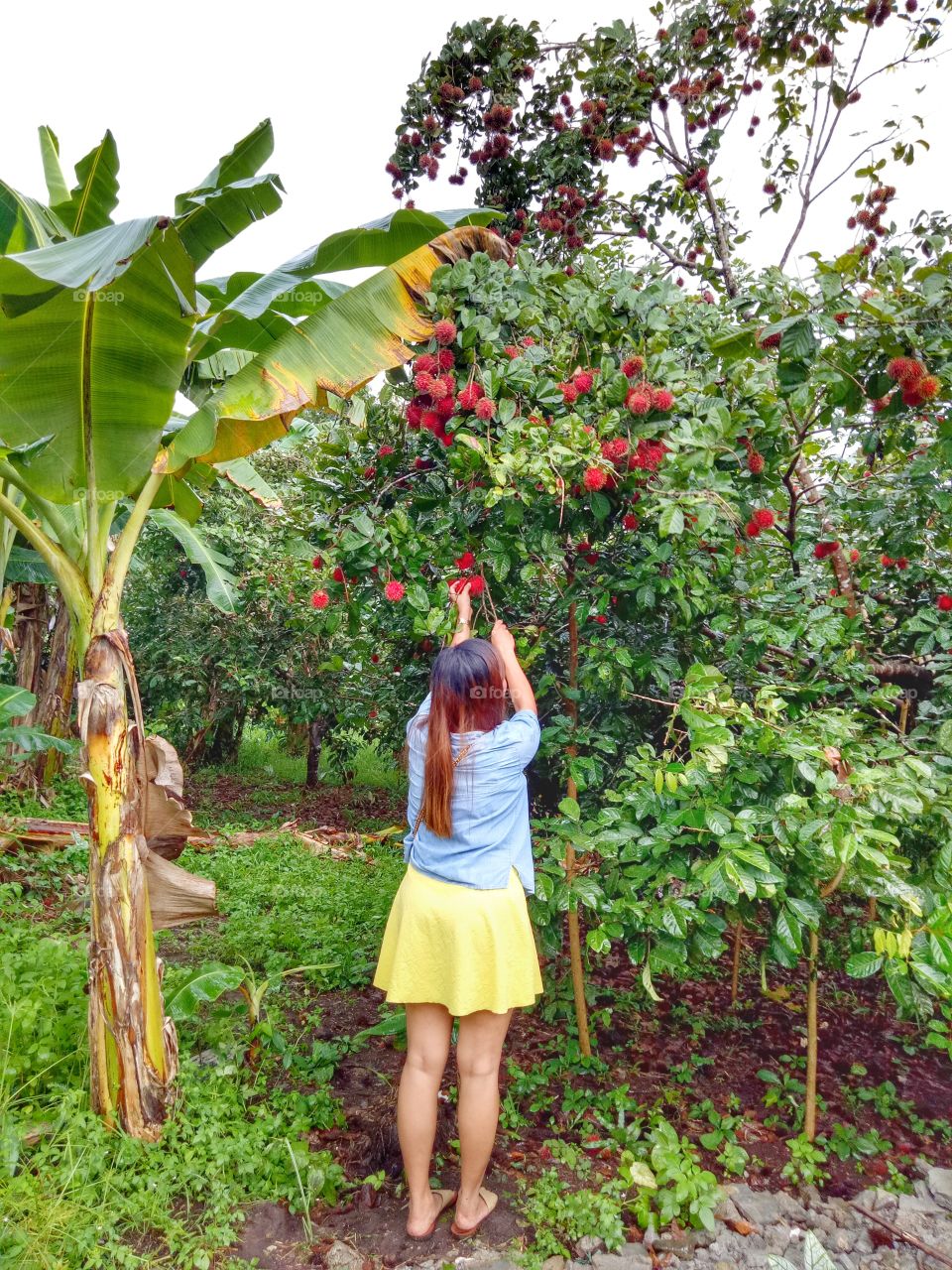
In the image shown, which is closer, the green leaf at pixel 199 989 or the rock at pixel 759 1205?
the rock at pixel 759 1205

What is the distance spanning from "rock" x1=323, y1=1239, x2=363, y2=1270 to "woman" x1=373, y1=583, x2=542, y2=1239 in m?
0.17

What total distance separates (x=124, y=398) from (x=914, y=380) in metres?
2.42

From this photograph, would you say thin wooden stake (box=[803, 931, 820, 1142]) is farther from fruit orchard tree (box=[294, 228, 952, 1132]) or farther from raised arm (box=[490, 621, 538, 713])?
raised arm (box=[490, 621, 538, 713])

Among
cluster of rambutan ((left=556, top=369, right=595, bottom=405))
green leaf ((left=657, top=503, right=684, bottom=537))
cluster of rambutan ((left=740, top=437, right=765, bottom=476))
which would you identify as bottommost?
green leaf ((left=657, top=503, right=684, bottom=537))

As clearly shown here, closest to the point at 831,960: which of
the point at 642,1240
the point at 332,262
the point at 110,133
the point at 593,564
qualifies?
the point at 642,1240

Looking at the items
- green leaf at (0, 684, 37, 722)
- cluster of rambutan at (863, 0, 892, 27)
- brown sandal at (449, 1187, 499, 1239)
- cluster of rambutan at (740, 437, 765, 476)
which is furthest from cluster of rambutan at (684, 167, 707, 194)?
brown sandal at (449, 1187, 499, 1239)

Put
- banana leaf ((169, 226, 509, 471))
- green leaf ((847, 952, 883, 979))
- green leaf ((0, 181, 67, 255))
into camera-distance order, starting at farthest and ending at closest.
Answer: green leaf ((0, 181, 67, 255))
banana leaf ((169, 226, 509, 471))
green leaf ((847, 952, 883, 979))

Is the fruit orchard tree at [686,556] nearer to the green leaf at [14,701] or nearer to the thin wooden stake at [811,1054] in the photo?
the thin wooden stake at [811,1054]

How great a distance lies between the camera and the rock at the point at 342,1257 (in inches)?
82.0

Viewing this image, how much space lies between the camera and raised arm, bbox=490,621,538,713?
2240 mm

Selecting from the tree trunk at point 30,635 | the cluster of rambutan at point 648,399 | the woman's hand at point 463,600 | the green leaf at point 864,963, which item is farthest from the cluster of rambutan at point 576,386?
the tree trunk at point 30,635

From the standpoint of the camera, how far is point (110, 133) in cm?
266

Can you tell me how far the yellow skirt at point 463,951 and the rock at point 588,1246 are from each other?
818mm

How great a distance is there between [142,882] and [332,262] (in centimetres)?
233
